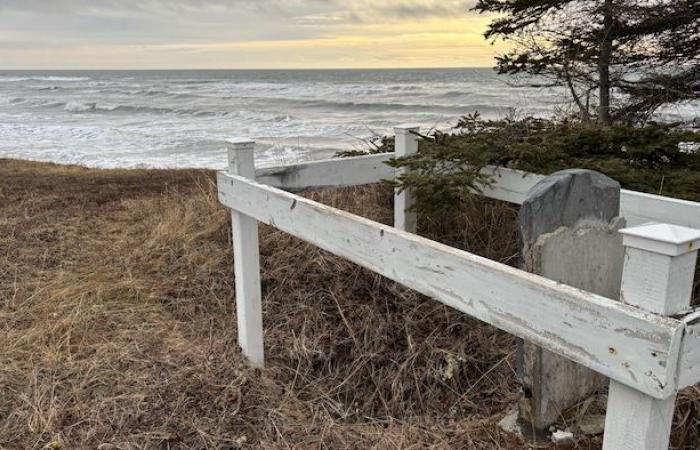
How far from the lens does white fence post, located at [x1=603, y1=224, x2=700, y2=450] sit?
1.30 meters

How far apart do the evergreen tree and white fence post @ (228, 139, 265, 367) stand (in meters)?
4.92

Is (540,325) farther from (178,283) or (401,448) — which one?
(178,283)

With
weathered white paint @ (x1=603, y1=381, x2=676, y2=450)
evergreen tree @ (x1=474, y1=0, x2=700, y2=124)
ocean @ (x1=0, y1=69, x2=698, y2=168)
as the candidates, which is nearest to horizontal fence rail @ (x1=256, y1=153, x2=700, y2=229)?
weathered white paint @ (x1=603, y1=381, x2=676, y2=450)

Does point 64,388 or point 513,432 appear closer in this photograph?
point 513,432

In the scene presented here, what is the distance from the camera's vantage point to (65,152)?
15836 millimetres

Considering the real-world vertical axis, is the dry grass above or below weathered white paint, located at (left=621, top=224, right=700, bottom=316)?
below

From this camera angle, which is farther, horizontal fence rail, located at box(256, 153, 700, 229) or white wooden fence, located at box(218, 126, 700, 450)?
horizontal fence rail, located at box(256, 153, 700, 229)

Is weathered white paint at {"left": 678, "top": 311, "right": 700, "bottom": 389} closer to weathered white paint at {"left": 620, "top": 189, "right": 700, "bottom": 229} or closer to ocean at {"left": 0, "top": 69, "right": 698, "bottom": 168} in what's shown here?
weathered white paint at {"left": 620, "top": 189, "right": 700, "bottom": 229}

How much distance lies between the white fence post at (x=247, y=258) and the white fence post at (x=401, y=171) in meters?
1.07

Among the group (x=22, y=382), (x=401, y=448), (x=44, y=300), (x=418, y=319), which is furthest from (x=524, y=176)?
(x=44, y=300)

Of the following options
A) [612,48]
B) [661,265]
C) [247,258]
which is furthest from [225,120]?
[661,265]

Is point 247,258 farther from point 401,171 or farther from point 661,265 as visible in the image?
point 661,265

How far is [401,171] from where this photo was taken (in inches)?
157

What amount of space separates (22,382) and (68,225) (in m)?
3.17
